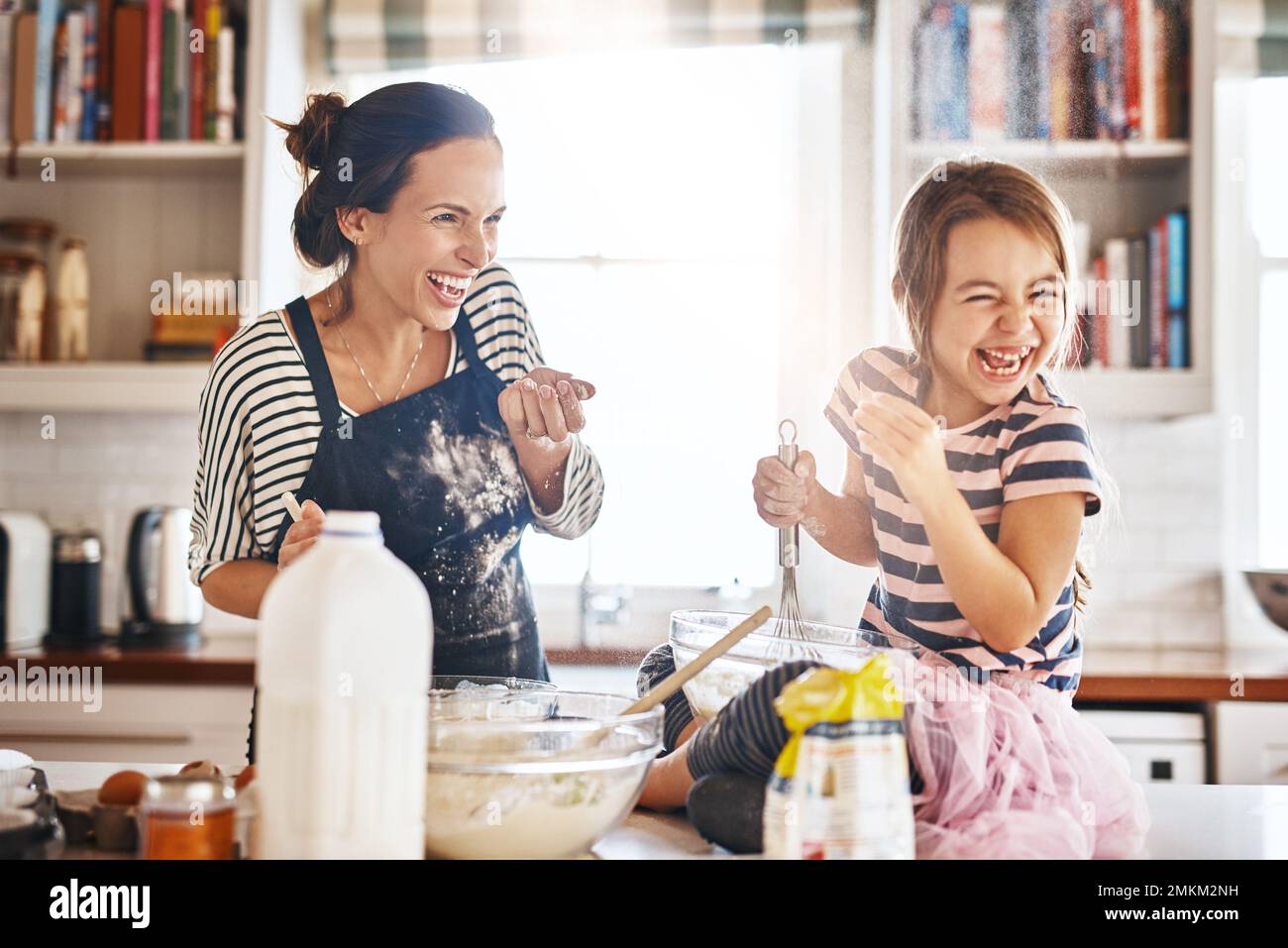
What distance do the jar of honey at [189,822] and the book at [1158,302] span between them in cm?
174

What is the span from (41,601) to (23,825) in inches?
54.7

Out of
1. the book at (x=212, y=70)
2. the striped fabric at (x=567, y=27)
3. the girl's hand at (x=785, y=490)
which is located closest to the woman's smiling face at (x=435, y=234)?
the striped fabric at (x=567, y=27)

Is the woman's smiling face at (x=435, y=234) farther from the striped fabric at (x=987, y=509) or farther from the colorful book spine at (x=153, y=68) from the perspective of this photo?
the colorful book spine at (x=153, y=68)

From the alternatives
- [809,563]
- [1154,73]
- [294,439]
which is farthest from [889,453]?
[1154,73]

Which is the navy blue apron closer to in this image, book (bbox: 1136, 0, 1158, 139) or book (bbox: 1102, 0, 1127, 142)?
book (bbox: 1102, 0, 1127, 142)

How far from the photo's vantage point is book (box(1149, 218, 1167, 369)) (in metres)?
1.92

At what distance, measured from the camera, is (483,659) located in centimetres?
110

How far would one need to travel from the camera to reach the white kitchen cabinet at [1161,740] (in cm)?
177

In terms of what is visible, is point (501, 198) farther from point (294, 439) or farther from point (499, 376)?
point (294, 439)

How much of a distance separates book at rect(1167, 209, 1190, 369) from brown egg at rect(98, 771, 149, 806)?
1746 millimetres

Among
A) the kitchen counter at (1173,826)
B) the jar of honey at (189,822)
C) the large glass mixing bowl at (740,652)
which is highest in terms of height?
the large glass mixing bowl at (740,652)

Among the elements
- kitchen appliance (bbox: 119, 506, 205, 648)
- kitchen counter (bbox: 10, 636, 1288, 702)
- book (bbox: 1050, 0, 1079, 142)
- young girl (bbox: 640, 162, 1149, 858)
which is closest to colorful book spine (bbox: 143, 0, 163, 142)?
kitchen appliance (bbox: 119, 506, 205, 648)

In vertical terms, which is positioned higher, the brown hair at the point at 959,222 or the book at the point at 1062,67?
the book at the point at 1062,67
